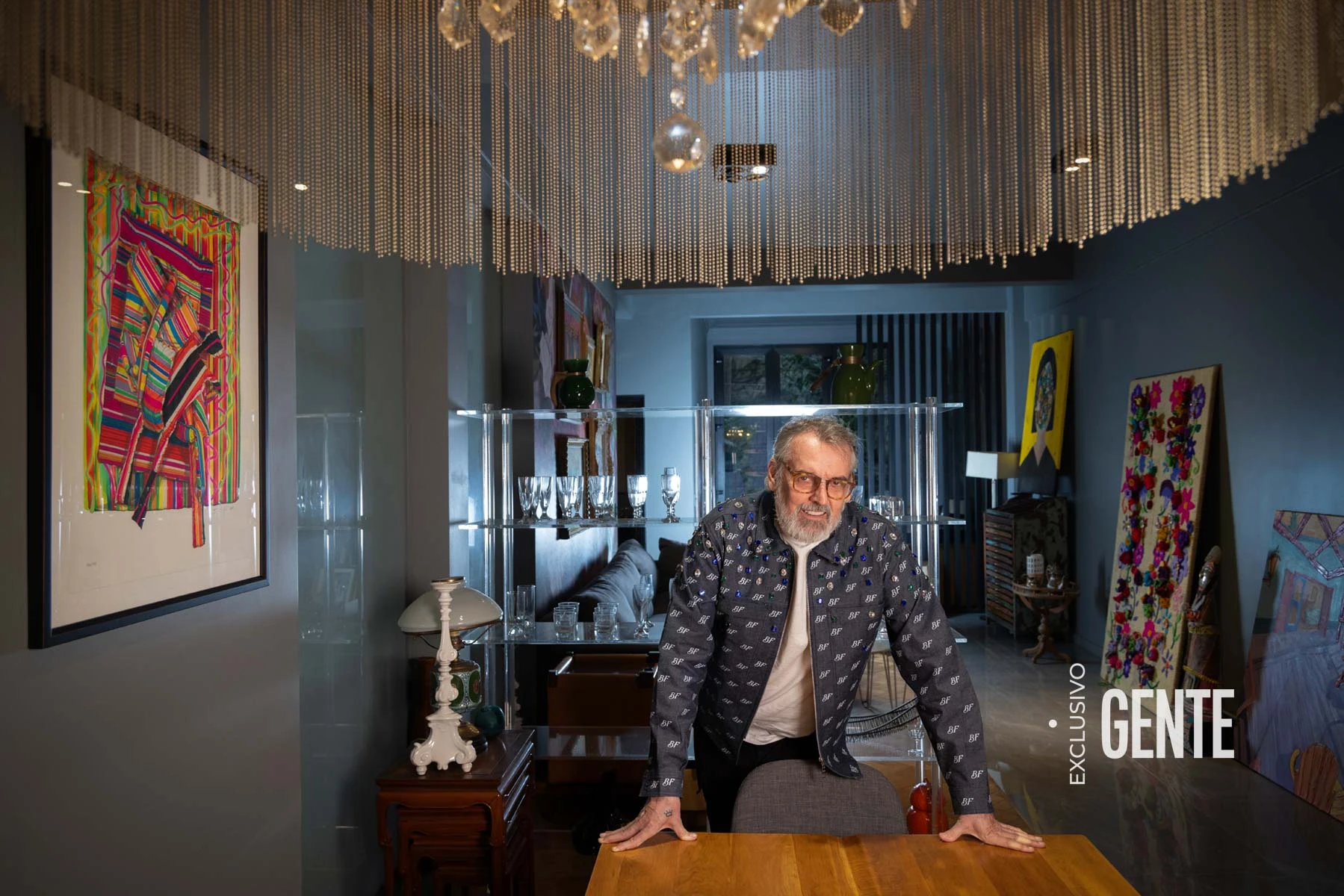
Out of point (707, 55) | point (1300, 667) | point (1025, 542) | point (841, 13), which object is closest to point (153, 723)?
point (707, 55)

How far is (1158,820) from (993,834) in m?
2.83

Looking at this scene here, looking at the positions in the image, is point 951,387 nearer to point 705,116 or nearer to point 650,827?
point 650,827

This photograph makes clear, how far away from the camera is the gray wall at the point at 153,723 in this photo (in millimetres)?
1575

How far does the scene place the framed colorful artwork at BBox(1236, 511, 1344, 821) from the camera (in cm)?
395

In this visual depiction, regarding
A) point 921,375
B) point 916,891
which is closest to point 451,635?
point 916,891

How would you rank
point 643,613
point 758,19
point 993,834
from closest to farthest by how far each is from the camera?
point 758,19
point 993,834
point 643,613

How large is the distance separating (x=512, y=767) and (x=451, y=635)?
1.48ft

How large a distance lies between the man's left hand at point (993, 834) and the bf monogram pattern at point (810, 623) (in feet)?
0.84

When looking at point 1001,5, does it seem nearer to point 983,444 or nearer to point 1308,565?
point 1308,565

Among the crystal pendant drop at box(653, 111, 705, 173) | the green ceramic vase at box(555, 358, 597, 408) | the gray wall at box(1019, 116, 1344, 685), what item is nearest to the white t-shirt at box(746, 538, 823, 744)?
the crystal pendant drop at box(653, 111, 705, 173)

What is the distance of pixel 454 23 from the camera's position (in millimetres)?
972

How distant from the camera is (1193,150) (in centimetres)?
116

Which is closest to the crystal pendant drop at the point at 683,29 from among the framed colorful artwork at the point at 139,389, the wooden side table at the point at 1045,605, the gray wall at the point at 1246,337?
the framed colorful artwork at the point at 139,389

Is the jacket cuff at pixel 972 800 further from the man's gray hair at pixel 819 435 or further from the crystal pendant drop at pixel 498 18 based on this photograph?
the crystal pendant drop at pixel 498 18
